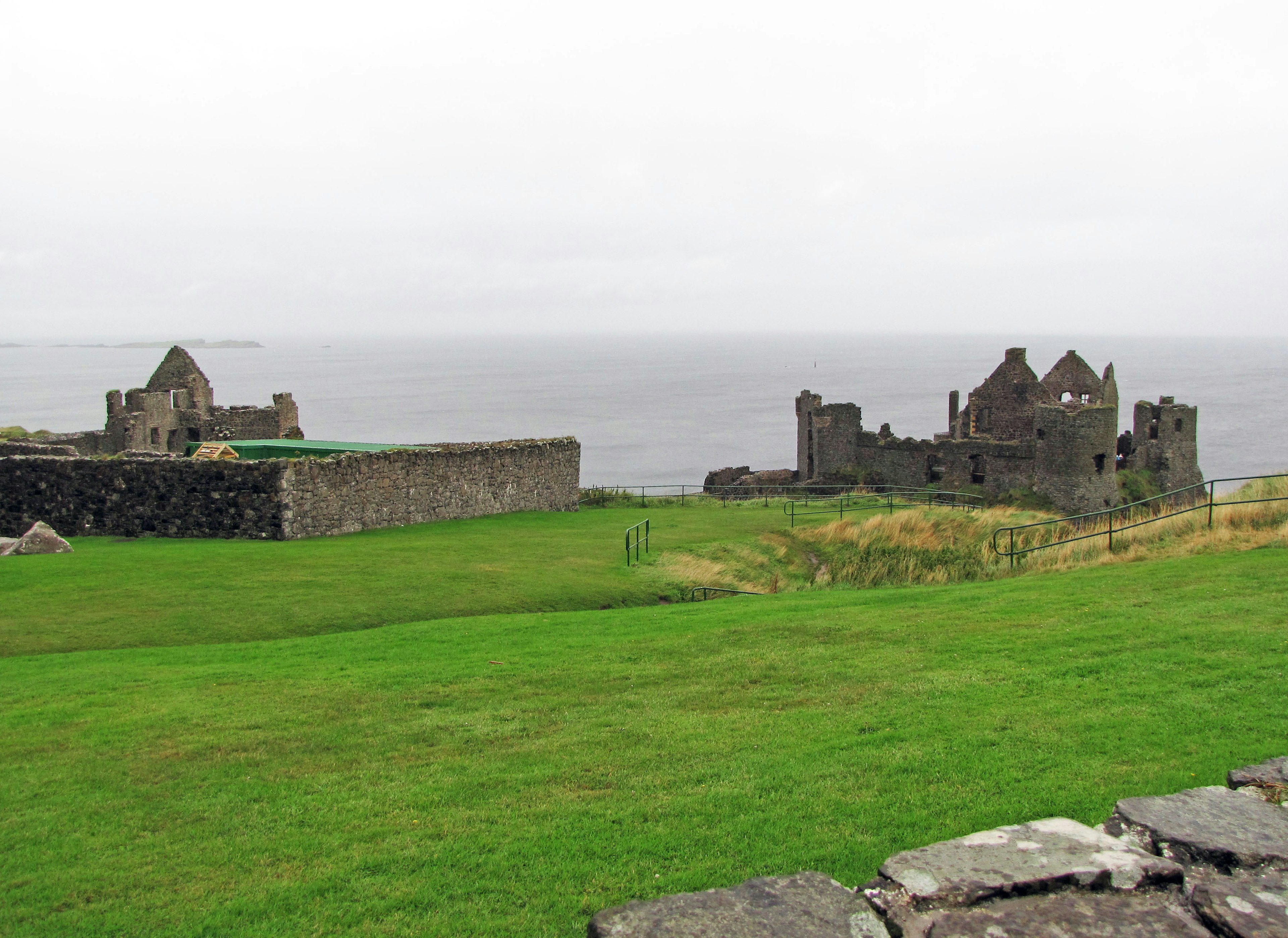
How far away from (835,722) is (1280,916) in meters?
4.12

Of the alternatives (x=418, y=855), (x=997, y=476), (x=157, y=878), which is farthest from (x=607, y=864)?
(x=997, y=476)

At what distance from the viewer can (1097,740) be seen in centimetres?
679

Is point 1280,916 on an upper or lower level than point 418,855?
upper

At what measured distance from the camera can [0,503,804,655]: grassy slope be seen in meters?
12.9

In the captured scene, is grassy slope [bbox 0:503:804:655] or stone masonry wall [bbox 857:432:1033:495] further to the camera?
stone masonry wall [bbox 857:432:1033:495]

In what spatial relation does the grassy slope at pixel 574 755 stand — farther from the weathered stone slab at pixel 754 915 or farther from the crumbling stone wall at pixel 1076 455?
the crumbling stone wall at pixel 1076 455

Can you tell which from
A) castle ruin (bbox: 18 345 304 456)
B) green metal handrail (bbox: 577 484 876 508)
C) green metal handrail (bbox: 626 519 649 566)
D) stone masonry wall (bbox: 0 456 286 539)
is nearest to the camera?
green metal handrail (bbox: 626 519 649 566)

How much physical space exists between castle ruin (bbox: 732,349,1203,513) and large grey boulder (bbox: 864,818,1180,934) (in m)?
34.0

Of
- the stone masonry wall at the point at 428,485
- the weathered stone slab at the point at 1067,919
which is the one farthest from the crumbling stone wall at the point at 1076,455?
the weathered stone slab at the point at 1067,919

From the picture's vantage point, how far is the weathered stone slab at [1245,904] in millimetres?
3721

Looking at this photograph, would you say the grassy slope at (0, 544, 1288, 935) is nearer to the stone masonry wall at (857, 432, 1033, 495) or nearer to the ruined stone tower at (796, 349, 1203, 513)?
the ruined stone tower at (796, 349, 1203, 513)

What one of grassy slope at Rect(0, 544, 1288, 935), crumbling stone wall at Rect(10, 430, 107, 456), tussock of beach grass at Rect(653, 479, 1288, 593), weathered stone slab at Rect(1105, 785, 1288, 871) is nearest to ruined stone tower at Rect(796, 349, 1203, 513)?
tussock of beach grass at Rect(653, 479, 1288, 593)

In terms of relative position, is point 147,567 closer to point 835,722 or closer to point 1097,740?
point 835,722

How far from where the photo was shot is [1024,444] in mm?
40344
